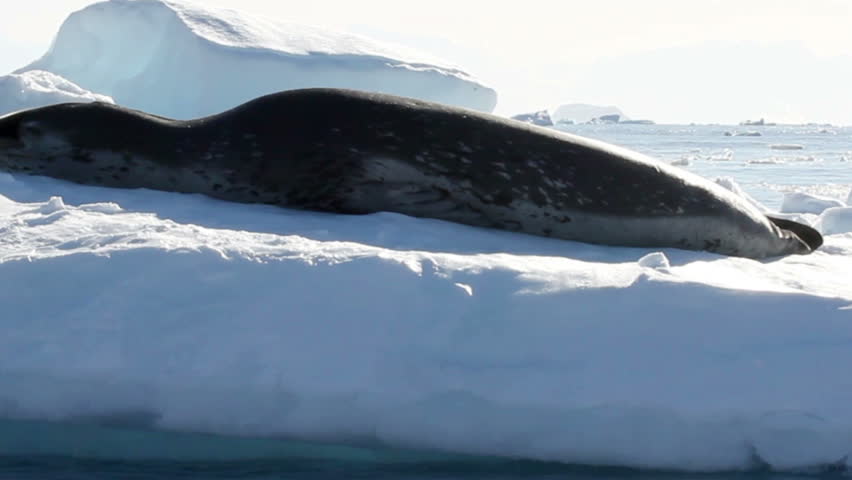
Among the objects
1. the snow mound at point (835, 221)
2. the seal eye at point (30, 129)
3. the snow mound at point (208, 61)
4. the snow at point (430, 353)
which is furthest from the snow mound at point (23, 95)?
the snow at point (430, 353)

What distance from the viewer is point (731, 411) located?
82.0 inches

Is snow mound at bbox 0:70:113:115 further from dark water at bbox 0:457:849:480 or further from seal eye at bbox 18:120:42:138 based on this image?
dark water at bbox 0:457:849:480

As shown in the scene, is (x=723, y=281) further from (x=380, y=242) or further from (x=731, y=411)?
(x=380, y=242)

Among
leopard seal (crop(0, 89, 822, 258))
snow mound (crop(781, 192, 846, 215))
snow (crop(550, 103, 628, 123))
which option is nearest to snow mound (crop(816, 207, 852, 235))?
snow mound (crop(781, 192, 846, 215))

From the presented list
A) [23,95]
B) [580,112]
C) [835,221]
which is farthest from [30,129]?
[580,112]

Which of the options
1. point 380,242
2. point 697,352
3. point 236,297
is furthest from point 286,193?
point 697,352

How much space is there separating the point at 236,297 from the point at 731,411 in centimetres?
113

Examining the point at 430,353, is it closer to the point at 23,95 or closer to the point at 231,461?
the point at 231,461

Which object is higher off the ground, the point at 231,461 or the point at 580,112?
the point at 580,112

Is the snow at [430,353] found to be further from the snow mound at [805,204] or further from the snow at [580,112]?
the snow at [580,112]

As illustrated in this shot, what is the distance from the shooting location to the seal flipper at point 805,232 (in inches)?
164

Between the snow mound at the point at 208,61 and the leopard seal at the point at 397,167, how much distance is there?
15003 mm

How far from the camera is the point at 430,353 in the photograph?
7.15ft

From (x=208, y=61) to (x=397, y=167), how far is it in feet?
52.0
